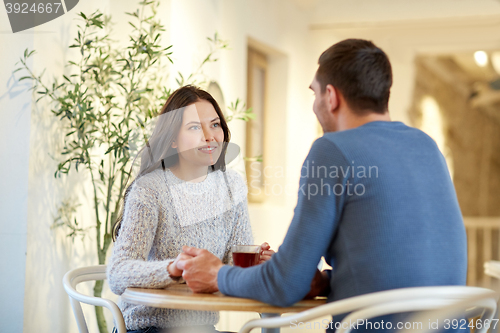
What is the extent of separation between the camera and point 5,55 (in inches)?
85.8

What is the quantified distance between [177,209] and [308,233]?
651 millimetres

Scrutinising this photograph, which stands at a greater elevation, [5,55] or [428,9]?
[428,9]

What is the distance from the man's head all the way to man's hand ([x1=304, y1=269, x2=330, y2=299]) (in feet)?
1.27

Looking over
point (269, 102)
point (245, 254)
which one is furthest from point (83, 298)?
point (269, 102)

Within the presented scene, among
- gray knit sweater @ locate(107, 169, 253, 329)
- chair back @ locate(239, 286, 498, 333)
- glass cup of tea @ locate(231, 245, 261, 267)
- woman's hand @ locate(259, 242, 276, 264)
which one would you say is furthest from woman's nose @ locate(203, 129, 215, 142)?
chair back @ locate(239, 286, 498, 333)

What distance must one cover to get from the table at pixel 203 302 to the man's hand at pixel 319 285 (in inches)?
0.6

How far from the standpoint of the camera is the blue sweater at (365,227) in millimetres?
1029

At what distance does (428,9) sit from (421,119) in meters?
1.40

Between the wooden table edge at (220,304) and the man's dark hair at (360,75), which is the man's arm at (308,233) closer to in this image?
the wooden table edge at (220,304)

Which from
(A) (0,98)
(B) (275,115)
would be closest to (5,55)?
(A) (0,98)

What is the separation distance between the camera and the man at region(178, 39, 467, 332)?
1.03 m

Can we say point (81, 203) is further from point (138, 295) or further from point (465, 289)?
point (465, 289)

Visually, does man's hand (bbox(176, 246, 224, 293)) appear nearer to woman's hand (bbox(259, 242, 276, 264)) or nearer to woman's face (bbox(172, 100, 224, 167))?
woman's hand (bbox(259, 242, 276, 264))

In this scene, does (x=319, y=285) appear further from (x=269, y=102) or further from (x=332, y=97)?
(x=269, y=102)
